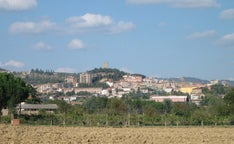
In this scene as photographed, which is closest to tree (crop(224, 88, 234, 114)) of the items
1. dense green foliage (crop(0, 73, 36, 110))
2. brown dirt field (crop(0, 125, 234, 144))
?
dense green foliage (crop(0, 73, 36, 110))

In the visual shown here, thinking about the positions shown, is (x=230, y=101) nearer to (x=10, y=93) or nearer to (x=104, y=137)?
(x=10, y=93)

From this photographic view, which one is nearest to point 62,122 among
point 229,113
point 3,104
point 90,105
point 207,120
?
point 3,104

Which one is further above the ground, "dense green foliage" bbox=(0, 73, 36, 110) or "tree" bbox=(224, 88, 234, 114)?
"dense green foliage" bbox=(0, 73, 36, 110)

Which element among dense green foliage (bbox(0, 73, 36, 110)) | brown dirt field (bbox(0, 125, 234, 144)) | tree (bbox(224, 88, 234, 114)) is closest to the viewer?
brown dirt field (bbox(0, 125, 234, 144))

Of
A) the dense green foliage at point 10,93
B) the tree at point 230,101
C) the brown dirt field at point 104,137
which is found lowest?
the brown dirt field at point 104,137

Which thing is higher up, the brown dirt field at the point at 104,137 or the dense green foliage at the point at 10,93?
the dense green foliage at the point at 10,93

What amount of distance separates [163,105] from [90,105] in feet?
88.0

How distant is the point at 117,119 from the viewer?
7656cm

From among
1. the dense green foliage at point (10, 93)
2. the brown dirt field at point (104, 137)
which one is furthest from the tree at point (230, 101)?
the brown dirt field at point (104, 137)

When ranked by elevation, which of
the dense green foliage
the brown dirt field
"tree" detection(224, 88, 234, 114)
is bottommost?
the brown dirt field

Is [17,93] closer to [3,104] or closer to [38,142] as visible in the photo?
[3,104]

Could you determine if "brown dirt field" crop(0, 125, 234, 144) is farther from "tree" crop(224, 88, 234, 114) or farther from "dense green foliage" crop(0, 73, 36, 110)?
"tree" crop(224, 88, 234, 114)

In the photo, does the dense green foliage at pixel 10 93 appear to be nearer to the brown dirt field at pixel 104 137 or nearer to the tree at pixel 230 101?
the tree at pixel 230 101

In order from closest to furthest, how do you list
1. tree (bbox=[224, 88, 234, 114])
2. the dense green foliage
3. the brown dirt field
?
the brown dirt field < the dense green foliage < tree (bbox=[224, 88, 234, 114])
